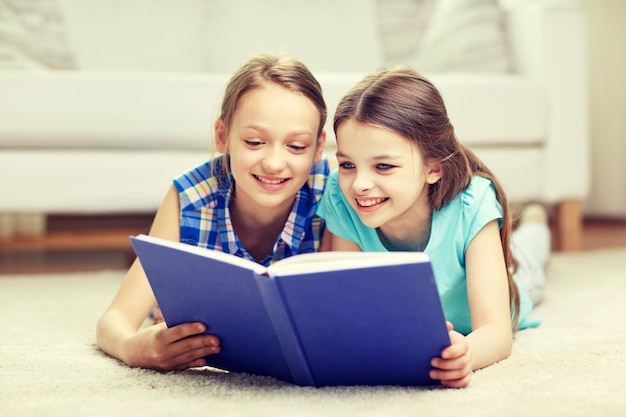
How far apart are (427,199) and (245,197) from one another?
12.8 inches

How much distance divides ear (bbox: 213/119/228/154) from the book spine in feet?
1.61

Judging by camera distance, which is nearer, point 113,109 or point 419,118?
point 419,118

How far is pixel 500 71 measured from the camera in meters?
2.59

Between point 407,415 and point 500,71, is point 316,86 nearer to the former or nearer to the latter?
point 407,415

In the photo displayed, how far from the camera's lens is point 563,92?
2412 millimetres

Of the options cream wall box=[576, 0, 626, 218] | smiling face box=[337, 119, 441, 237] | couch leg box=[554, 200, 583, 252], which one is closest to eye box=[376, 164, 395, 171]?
smiling face box=[337, 119, 441, 237]

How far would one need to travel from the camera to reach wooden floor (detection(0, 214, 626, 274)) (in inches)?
94.0

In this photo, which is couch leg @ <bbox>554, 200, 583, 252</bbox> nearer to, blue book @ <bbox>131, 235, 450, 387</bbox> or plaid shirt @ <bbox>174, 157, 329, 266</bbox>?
plaid shirt @ <bbox>174, 157, 329, 266</bbox>

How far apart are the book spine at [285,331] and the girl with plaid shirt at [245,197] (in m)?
0.12

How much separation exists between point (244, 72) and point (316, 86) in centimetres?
12

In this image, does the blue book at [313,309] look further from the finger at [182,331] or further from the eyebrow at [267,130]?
the eyebrow at [267,130]

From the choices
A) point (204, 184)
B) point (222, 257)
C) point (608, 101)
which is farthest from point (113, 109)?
point (608, 101)

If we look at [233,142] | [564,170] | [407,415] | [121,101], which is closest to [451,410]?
[407,415]

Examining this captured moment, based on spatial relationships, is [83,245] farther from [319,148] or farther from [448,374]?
[448,374]
